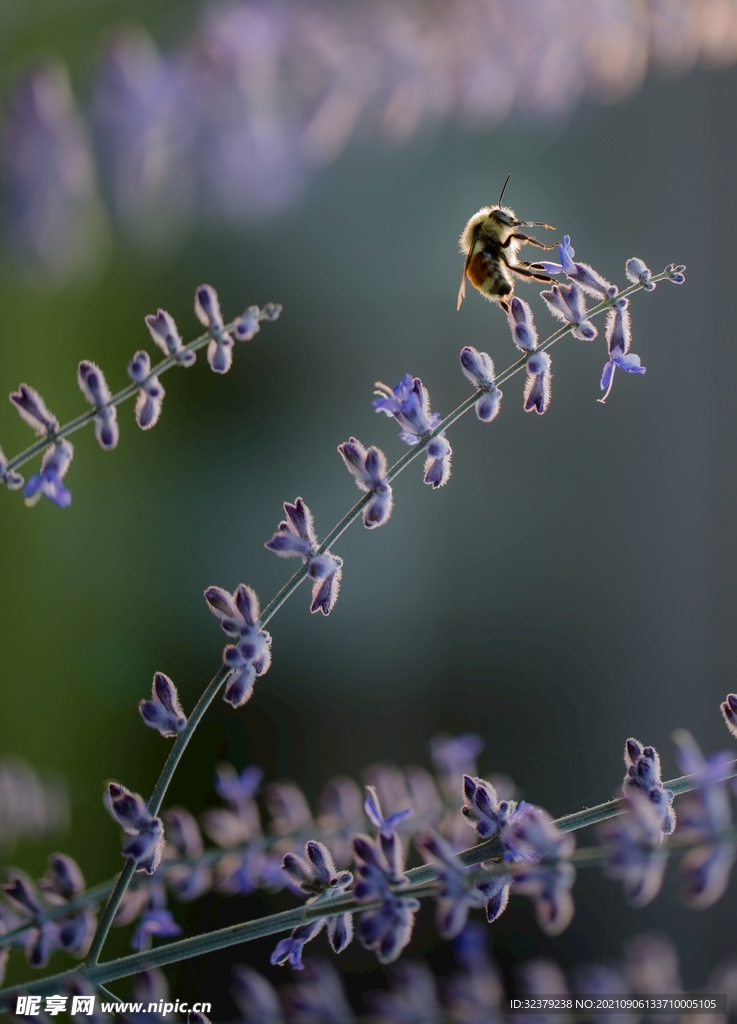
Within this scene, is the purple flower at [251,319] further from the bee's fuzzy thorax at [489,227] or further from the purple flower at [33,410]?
the bee's fuzzy thorax at [489,227]

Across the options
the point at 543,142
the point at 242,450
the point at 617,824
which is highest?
the point at 543,142

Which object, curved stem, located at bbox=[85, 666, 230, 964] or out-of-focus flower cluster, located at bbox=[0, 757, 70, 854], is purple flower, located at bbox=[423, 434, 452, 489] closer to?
curved stem, located at bbox=[85, 666, 230, 964]

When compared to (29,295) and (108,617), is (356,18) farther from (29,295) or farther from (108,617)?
(108,617)

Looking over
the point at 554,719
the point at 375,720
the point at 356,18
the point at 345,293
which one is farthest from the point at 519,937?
the point at 356,18

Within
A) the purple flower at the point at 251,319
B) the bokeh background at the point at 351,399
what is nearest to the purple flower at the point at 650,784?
the purple flower at the point at 251,319

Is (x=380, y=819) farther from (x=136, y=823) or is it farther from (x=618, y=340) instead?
(x=618, y=340)

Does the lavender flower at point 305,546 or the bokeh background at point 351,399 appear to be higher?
the bokeh background at point 351,399

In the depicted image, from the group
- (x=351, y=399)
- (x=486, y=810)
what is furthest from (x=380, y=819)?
(x=351, y=399)

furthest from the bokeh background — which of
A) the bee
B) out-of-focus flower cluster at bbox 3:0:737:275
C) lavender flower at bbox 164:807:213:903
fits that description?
lavender flower at bbox 164:807:213:903
